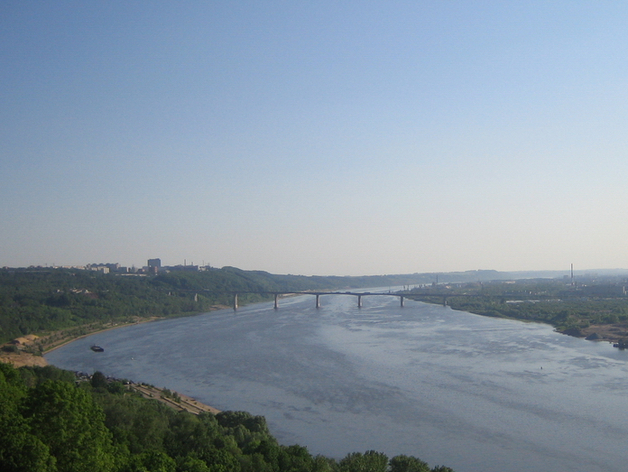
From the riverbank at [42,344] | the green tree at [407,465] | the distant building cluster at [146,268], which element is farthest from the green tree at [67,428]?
the distant building cluster at [146,268]

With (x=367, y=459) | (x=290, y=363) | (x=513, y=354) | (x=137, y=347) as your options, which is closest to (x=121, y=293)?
(x=137, y=347)

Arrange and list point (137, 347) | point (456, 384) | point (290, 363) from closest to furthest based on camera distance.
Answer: point (456, 384) < point (290, 363) < point (137, 347)

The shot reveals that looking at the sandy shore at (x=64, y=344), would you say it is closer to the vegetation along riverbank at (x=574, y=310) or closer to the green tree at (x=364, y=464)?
the green tree at (x=364, y=464)

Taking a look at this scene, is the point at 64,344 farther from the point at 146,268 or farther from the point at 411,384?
the point at 146,268

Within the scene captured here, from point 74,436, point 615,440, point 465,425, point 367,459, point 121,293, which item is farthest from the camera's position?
point 121,293

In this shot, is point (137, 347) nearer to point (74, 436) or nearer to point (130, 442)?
point (130, 442)

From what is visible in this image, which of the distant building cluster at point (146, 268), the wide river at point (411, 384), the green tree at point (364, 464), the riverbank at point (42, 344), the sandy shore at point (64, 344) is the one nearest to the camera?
the green tree at point (364, 464)
